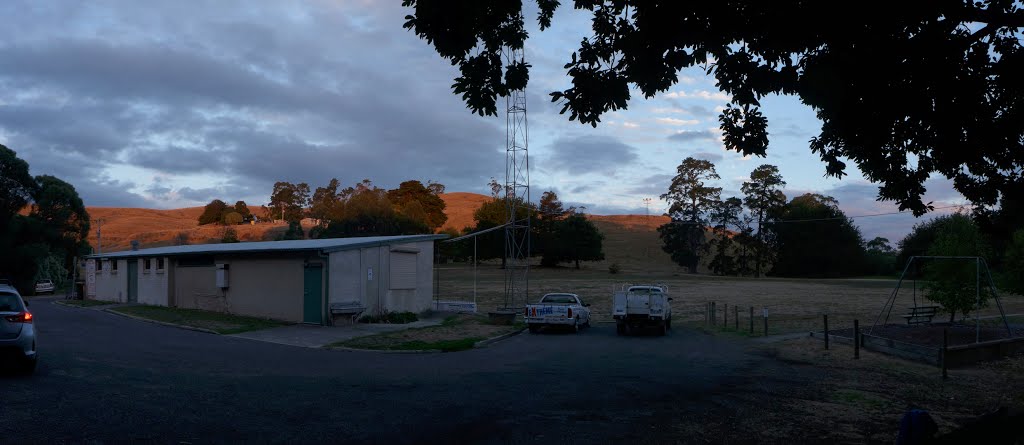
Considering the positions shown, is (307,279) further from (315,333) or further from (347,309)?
(315,333)

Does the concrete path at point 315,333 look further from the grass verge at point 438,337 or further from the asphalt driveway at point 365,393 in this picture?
the asphalt driveway at point 365,393

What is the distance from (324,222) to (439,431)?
299 ft

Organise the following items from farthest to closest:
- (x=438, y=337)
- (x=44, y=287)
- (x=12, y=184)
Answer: (x=12, y=184) → (x=44, y=287) → (x=438, y=337)

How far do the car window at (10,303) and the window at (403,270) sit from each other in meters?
16.1

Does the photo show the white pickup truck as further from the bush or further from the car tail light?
the car tail light

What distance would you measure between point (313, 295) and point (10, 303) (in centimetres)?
1363

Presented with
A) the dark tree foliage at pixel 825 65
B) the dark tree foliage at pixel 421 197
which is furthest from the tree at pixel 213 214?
the dark tree foliage at pixel 825 65

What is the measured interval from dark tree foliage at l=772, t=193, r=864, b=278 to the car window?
74.9 m

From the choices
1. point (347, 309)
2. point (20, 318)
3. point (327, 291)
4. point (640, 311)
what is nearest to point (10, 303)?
point (20, 318)

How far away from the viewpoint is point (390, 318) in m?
26.5

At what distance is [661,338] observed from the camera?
2358cm

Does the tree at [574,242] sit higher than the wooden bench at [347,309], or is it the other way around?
the tree at [574,242]

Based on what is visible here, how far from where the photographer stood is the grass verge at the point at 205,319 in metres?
24.5

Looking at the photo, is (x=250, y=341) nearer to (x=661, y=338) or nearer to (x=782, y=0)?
(x=661, y=338)
